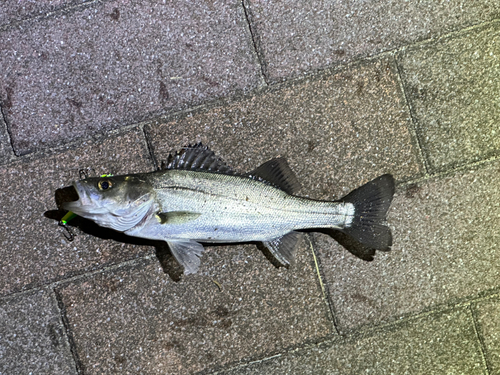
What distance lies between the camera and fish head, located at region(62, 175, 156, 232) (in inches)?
125

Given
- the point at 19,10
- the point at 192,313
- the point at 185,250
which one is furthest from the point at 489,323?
the point at 19,10

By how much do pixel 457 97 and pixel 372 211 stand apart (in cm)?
150

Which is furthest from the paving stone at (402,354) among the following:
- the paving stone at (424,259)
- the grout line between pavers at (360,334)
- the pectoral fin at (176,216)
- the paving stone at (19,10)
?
the paving stone at (19,10)

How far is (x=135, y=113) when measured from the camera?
149 inches

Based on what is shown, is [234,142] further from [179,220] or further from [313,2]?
[313,2]

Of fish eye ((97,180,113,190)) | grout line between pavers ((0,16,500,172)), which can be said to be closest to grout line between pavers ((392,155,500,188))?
grout line between pavers ((0,16,500,172))

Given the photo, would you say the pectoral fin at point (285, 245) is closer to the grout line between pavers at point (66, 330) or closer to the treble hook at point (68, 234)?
the treble hook at point (68, 234)

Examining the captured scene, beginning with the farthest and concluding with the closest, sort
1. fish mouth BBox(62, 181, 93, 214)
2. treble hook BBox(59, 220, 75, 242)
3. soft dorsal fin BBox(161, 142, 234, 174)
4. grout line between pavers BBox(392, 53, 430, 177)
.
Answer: grout line between pavers BBox(392, 53, 430, 177) → treble hook BBox(59, 220, 75, 242) → soft dorsal fin BBox(161, 142, 234, 174) → fish mouth BBox(62, 181, 93, 214)

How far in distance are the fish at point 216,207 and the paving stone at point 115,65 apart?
805mm

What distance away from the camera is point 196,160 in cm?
Result: 339

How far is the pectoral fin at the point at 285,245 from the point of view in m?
3.48

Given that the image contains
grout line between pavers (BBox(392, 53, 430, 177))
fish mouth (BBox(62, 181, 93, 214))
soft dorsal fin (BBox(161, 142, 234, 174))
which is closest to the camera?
fish mouth (BBox(62, 181, 93, 214))

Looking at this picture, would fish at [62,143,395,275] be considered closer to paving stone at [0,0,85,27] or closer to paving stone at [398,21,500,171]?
paving stone at [398,21,500,171]

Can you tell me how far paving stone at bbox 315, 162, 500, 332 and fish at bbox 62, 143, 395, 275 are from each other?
47 centimetres
